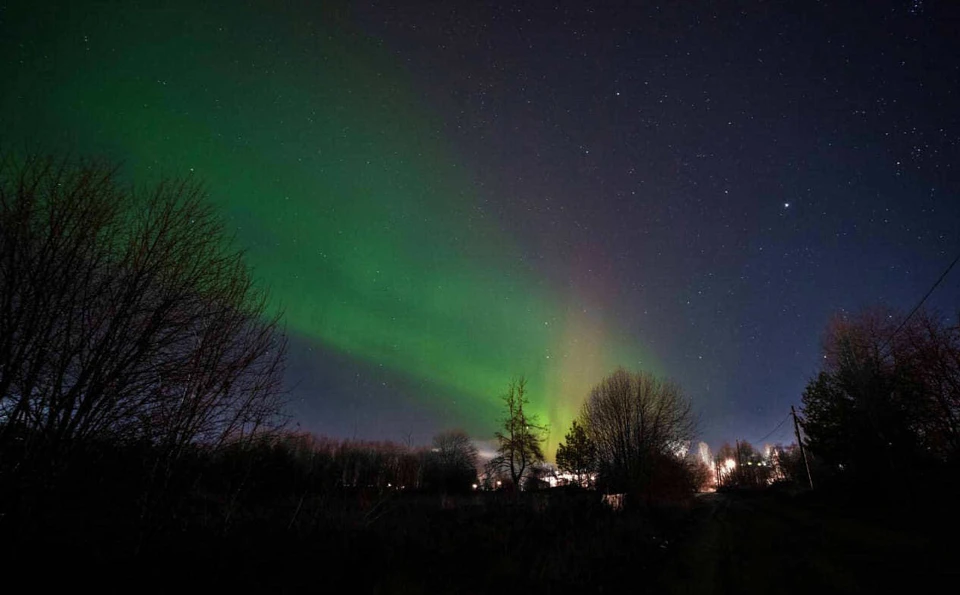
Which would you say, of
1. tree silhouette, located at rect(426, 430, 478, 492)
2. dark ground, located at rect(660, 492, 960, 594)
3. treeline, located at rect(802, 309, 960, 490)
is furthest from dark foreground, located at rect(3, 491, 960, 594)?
tree silhouette, located at rect(426, 430, 478, 492)

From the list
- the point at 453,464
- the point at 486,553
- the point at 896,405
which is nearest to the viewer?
the point at 486,553

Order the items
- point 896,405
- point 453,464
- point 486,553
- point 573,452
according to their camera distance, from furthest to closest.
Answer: point 453,464 → point 573,452 → point 896,405 → point 486,553

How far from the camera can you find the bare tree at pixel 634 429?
2591 centimetres

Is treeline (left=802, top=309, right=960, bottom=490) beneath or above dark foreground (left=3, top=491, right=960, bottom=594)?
above

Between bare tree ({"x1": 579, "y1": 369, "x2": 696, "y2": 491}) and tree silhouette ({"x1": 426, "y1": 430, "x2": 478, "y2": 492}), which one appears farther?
tree silhouette ({"x1": 426, "y1": 430, "x2": 478, "y2": 492})

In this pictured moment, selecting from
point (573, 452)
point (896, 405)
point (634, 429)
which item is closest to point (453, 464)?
point (573, 452)

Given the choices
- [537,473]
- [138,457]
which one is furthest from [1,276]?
[537,473]

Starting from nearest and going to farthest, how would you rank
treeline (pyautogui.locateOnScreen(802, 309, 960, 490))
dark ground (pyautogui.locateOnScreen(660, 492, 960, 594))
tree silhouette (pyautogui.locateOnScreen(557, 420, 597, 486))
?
dark ground (pyautogui.locateOnScreen(660, 492, 960, 594)) < treeline (pyautogui.locateOnScreen(802, 309, 960, 490)) < tree silhouette (pyautogui.locateOnScreen(557, 420, 597, 486))

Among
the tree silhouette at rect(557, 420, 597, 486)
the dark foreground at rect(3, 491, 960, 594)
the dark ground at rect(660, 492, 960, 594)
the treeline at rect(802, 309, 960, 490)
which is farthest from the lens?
the tree silhouette at rect(557, 420, 597, 486)

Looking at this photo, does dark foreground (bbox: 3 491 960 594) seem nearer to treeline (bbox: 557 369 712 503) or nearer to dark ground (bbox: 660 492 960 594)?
dark ground (bbox: 660 492 960 594)

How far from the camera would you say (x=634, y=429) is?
89.4 ft

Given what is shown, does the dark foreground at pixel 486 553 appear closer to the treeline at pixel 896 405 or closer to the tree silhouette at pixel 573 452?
the treeline at pixel 896 405

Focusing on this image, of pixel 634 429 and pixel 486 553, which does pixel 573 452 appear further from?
pixel 486 553

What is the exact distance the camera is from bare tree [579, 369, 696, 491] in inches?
1020
